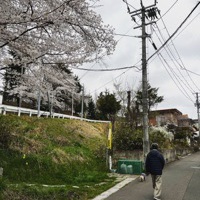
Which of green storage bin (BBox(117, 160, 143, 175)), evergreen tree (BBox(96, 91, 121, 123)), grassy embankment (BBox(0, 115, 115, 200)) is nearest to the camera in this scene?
grassy embankment (BBox(0, 115, 115, 200))

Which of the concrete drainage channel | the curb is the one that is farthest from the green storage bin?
the curb

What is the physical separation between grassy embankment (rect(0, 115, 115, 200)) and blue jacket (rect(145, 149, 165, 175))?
1.90 meters

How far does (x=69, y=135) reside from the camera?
15.4 metres

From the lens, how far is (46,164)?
9984 millimetres

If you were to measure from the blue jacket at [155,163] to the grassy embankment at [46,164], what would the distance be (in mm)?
1898

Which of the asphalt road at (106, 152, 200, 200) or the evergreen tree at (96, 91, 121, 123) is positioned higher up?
the evergreen tree at (96, 91, 121, 123)

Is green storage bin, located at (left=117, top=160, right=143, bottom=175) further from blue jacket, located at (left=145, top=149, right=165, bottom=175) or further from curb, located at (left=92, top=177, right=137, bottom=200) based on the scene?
blue jacket, located at (left=145, top=149, right=165, bottom=175)

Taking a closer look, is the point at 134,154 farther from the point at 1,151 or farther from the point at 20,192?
the point at 20,192

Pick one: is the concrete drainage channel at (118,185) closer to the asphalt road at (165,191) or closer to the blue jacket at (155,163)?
the asphalt road at (165,191)

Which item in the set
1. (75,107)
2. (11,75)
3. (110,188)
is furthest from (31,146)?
(75,107)

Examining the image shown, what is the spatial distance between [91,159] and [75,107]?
31.5 meters

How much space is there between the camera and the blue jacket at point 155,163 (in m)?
7.72

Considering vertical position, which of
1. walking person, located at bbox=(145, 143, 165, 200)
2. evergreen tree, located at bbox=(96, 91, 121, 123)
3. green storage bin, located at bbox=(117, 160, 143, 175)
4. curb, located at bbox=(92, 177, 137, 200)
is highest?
evergreen tree, located at bbox=(96, 91, 121, 123)

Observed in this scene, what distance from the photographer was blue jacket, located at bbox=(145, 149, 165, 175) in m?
7.72
